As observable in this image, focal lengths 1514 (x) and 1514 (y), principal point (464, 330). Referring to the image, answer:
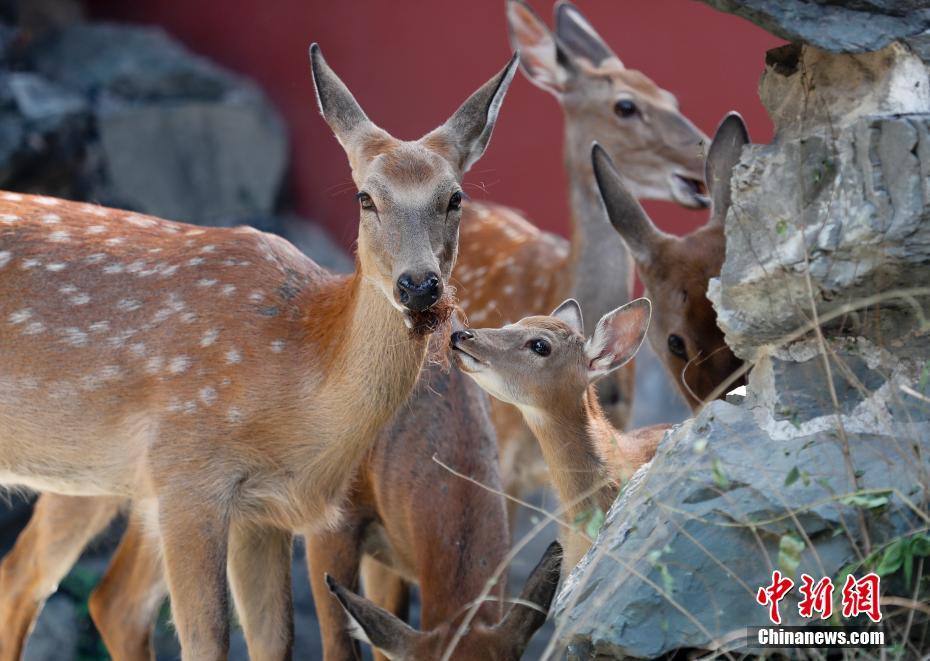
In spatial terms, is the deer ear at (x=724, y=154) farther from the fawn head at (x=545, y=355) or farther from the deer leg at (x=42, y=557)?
the deer leg at (x=42, y=557)

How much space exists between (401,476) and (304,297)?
0.80 meters

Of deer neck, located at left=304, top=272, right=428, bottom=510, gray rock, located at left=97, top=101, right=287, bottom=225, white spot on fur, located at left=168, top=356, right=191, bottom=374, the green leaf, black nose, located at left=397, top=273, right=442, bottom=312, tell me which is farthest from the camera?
gray rock, located at left=97, top=101, right=287, bottom=225

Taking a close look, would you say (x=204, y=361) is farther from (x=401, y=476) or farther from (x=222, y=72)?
(x=222, y=72)

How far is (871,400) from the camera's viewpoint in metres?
3.80

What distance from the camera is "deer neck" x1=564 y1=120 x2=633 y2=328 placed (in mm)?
6855

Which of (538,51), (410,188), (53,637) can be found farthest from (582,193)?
(53,637)

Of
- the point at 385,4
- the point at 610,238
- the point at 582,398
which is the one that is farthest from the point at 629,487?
the point at 385,4

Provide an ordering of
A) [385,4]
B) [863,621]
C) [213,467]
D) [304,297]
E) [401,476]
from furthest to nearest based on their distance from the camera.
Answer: [385,4] < [401,476] < [304,297] < [213,467] < [863,621]

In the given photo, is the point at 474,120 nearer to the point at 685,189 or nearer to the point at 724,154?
the point at 724,154

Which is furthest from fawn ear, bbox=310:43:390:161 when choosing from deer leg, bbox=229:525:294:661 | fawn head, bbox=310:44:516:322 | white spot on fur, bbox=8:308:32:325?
deer leg, bbox=229:525:294:661

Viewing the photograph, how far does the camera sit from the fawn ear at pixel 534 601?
182 inches

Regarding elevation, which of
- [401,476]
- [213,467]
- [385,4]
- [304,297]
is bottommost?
[401,476]

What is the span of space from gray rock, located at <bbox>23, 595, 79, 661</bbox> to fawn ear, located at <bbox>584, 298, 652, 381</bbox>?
12.9 feet

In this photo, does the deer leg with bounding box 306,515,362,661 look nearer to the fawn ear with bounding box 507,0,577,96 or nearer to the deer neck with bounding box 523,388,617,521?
the deer neck with bounding box 523,388,617,521
